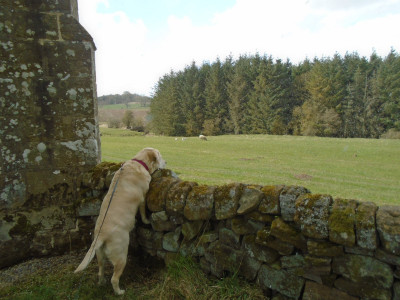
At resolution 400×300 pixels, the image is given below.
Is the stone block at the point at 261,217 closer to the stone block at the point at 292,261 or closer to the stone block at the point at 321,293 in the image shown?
the stone block at the point at 292,261

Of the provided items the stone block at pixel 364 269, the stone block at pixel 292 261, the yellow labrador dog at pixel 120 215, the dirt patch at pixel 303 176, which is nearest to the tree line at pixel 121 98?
the dirt patch at pixel 303 176

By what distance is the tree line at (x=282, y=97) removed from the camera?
3994 cm

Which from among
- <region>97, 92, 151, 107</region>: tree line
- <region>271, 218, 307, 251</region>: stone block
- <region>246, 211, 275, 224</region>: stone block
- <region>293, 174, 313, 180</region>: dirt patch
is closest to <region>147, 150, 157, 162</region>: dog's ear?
<region>246, 211, 275, 224</region>: stone block

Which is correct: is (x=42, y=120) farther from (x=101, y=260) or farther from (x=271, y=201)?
(x=271, y=201)

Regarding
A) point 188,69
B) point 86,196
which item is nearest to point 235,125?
point 188,69

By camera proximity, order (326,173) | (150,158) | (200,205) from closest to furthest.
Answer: (200,205)
(150,158)
(326,173)

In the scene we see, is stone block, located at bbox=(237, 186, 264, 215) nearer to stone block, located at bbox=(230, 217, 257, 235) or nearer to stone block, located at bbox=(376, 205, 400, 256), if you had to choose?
stone block, located at bbox=(230, 217, 257, 235)

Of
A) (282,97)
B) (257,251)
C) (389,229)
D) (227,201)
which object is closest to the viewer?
(389,229)

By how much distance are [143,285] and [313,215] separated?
2.19m

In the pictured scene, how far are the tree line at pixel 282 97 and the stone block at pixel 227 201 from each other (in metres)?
41.4

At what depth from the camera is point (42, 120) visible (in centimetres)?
383

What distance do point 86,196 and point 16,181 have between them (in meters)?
0.98

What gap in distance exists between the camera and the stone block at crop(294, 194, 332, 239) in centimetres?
234

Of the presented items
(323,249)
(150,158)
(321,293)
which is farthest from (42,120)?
(321,293)
